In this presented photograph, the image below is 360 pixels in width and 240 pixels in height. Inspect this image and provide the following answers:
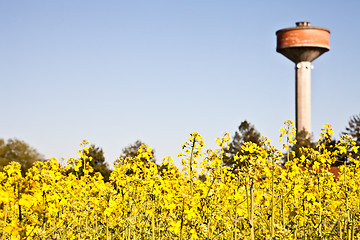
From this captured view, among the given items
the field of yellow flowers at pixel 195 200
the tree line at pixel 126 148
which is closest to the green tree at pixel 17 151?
the tree line at pixel 126 148

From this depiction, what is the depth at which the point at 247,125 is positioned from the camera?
5419 cm

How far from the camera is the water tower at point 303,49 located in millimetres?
62188

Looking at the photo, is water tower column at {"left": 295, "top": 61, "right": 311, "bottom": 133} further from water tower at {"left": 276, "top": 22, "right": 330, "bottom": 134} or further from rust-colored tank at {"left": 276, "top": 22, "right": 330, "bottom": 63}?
rust-colored tank at {"left": 276, "top": 22, "right": 330, "bottom": 63}

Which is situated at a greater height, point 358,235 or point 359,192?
point 359,192

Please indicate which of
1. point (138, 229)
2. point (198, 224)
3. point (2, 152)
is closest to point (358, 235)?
point (138, 229)

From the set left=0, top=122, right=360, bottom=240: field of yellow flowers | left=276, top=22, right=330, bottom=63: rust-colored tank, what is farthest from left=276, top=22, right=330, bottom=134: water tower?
left=0, top=122, right=360, bottom=240: field of yellow flowers

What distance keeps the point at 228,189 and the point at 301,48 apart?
55.3 meters

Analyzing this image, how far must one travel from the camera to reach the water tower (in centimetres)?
6219

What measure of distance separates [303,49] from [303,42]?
2.43ft

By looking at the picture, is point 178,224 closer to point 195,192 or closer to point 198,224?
point 198,224

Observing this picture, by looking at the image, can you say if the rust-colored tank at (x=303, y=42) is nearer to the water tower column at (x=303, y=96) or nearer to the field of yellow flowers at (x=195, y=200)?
the water tower column at (x=303, y=96)

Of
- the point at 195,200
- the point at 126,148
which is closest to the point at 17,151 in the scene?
the point at 126,148

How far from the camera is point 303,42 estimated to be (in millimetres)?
62688

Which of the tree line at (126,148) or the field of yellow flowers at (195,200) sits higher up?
the tree line at (126,148)
